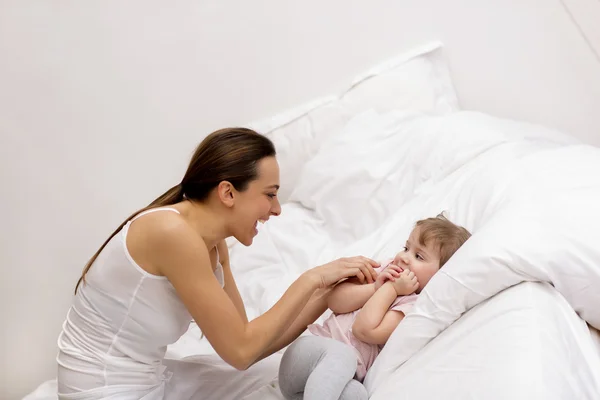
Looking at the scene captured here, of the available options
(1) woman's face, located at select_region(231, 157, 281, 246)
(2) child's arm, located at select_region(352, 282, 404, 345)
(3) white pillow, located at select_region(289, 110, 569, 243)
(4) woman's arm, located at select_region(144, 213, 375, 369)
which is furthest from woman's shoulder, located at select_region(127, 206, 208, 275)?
(3) white pillow, located at select_region(289, 110, 569, 243)

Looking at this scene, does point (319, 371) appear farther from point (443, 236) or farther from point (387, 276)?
point (443, 236)

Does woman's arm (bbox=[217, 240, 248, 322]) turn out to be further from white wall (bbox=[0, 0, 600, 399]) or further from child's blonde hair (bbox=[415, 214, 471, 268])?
white wall (bbox=[0, 0, 600, 399])

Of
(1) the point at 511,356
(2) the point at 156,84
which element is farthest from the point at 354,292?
(2) the point at 156,84

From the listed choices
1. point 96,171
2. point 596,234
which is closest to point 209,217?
point 596,234

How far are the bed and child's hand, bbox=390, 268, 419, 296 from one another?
11 centimetres

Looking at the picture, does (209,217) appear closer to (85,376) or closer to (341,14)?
(85,376)

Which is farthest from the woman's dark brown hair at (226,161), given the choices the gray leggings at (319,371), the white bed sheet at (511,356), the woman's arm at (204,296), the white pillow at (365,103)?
the white pillow at (365,103)

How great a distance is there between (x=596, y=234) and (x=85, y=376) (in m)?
1.05

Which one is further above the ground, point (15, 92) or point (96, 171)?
point (15, 92)

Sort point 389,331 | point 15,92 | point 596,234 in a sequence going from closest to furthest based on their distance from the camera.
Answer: point 596,234
point 389,331
point 15,92

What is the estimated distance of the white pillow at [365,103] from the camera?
2.28 meters

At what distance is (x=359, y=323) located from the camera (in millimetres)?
1374

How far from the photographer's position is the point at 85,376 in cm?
141

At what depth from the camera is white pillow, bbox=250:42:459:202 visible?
7.47 feet
